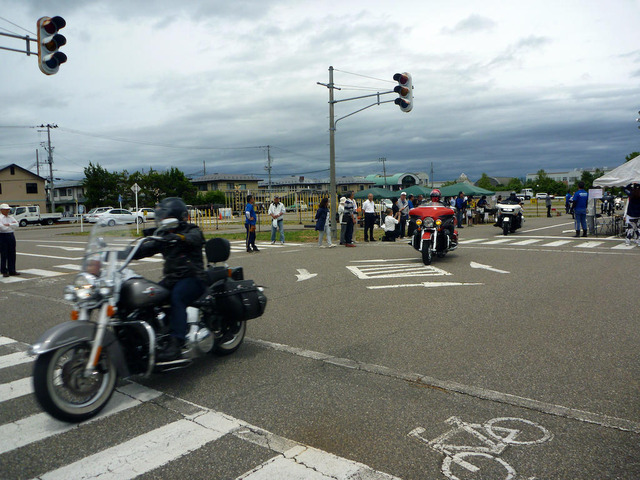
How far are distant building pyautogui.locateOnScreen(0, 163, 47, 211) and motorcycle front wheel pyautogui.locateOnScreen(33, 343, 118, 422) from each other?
255 feet

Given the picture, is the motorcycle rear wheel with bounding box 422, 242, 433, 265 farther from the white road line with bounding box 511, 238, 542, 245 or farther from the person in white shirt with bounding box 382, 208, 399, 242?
the person in white shirt with bounding box 382, 208, 399, 242

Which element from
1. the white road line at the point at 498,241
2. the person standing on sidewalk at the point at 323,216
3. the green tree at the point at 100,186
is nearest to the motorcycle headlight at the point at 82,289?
the person standing on sidewalk at the point at 323,216

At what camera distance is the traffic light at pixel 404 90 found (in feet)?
57.9

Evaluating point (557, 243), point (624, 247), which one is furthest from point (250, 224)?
point (624, 247)

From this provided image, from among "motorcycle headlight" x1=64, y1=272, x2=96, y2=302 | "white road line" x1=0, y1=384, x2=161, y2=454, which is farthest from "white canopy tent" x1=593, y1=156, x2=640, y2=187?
"motorcycle headlight" x1=64, y1=272, x2=96, y2=302

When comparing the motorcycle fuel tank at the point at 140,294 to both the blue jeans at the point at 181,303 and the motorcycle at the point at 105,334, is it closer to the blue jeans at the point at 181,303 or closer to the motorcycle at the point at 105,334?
the motorcycle at the point at 105,334

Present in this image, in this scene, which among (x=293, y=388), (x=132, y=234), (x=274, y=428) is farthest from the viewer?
(x=132, y=234)

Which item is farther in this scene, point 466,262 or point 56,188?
point 56,188

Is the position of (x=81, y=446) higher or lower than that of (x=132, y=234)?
lower

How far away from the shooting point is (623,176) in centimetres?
1864

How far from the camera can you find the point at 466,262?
43.5 ft

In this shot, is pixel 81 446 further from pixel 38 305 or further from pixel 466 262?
pixel 466 262

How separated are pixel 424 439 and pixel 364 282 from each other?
6828 mm

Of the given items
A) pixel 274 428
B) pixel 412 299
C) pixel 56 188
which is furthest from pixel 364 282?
pixel 56 188
